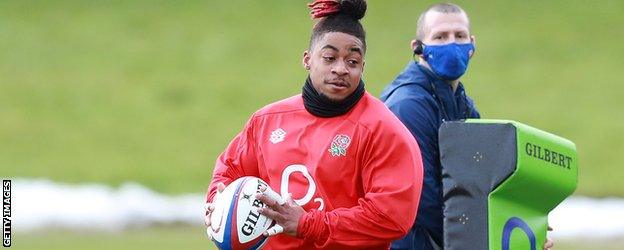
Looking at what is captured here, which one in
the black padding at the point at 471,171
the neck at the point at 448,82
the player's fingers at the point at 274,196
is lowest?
the player's fingers at the point at 274,196

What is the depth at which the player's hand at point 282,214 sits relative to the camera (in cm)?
579

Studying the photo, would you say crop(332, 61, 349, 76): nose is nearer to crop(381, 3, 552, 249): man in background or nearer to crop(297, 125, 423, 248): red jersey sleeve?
crop(297, 125, 423, 248): red jersey sleeve

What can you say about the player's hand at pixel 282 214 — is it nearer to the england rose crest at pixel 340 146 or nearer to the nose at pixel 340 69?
the england rose crest at pixel 340 146

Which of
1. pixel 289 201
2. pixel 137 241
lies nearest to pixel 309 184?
pixel 289 201

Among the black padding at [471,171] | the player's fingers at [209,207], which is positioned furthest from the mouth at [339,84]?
the black padding at [471,171]

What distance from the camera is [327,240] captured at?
584 cm

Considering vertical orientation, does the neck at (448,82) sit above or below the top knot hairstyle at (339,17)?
above

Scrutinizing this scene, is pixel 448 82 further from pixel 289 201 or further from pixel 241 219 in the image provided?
pixel 241 219

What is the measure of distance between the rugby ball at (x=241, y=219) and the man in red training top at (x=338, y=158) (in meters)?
0.05

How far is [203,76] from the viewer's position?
24453mm

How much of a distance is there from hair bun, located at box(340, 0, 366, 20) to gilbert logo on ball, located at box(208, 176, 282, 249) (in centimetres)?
84

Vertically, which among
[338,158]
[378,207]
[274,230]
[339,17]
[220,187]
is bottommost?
[274,230]

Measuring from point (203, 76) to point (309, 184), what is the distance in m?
18.6

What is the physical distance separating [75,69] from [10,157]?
3.99m
